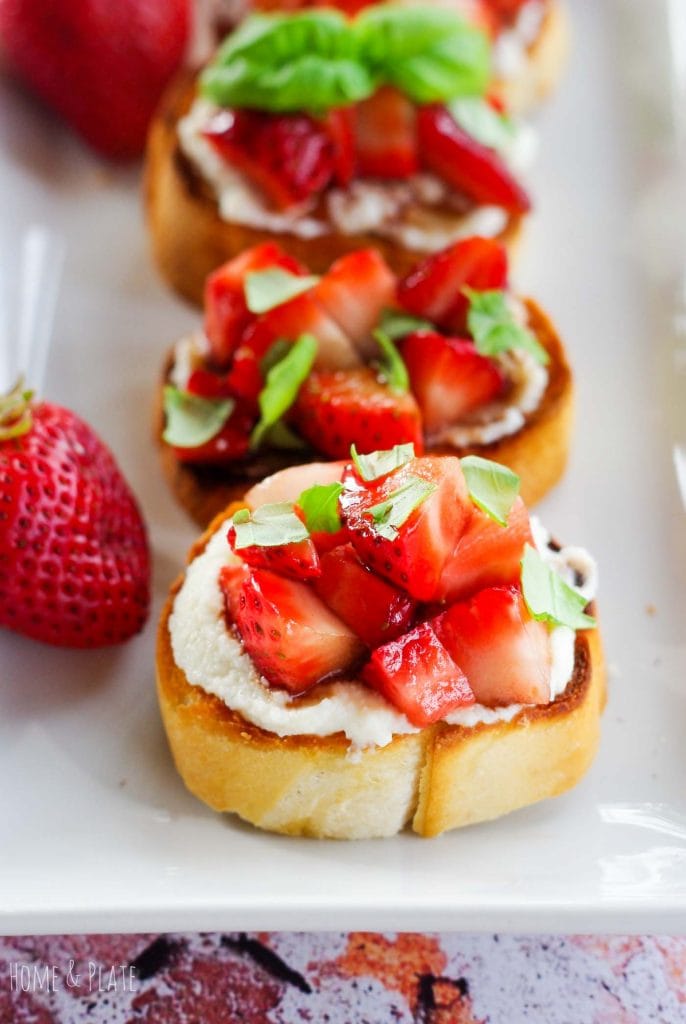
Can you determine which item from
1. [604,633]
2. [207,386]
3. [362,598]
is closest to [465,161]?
[207,386]

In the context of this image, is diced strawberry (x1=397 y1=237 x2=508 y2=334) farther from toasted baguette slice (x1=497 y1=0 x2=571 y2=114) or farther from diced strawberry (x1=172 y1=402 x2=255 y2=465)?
toasted baguette slice (x1=497 y1=0 x2=571 y2=114)

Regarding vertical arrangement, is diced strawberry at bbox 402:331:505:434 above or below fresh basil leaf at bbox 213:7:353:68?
below

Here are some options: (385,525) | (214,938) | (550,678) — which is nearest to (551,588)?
(550,678)

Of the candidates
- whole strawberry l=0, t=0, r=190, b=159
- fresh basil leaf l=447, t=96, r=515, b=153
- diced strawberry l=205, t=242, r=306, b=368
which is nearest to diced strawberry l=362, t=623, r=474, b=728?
diced strawberry l=205, t=242, r=306, b=368

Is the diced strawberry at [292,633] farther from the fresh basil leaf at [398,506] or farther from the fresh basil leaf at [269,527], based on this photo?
the fresh basil leaf at [398,506]

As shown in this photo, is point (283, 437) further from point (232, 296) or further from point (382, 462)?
point (382, 462)

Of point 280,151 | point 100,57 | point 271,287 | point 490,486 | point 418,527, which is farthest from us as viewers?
point 100,57
